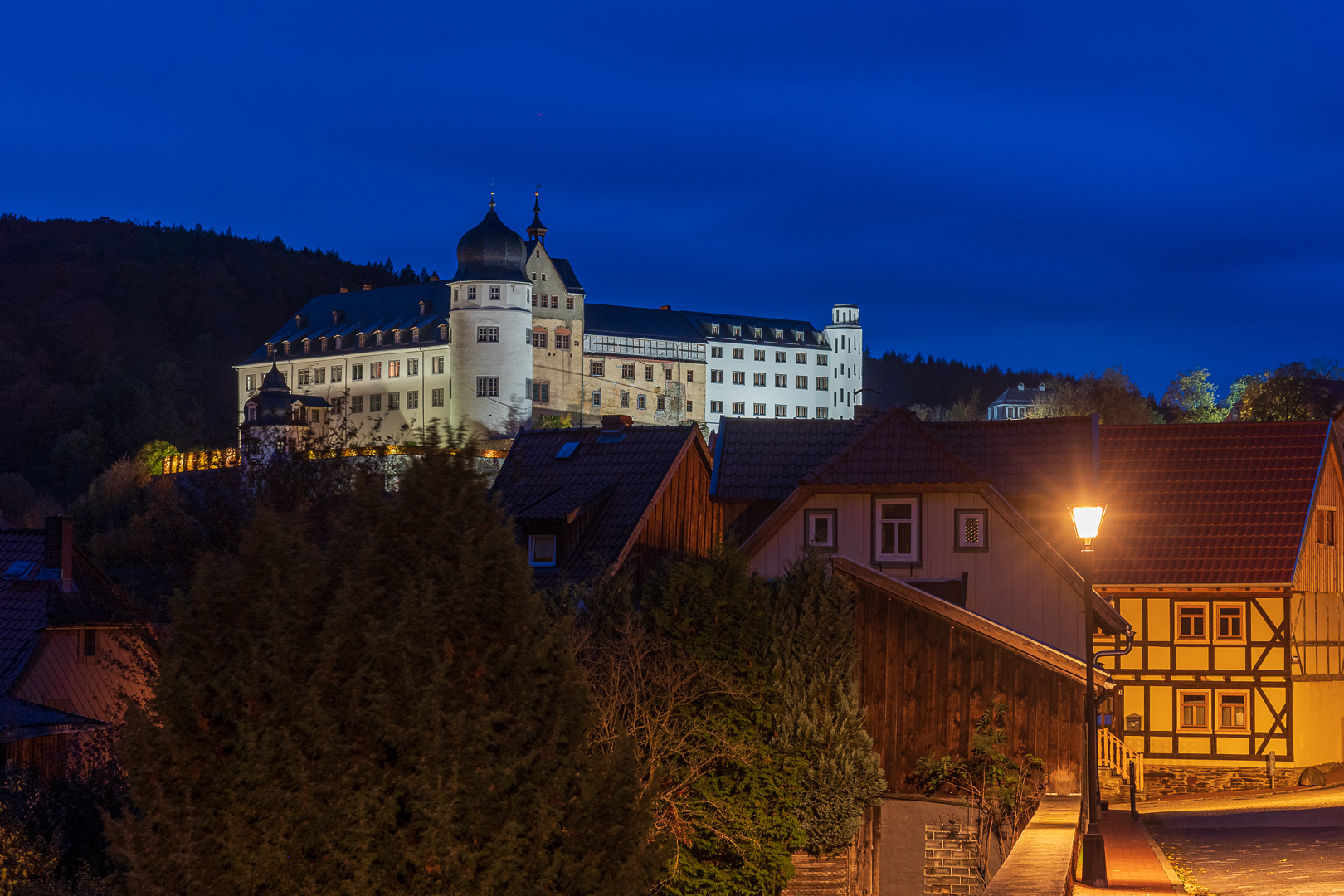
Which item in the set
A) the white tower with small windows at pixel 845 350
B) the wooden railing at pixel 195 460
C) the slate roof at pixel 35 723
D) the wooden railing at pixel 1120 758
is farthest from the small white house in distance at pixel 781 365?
the slate roof at pixel 35 723

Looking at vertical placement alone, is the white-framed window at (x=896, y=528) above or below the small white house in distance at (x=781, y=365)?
below

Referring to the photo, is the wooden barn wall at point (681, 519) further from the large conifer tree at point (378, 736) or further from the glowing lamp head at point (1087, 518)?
the large conifer tree at point (378, 736)

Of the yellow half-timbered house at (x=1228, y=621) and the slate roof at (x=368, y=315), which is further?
the slate roof at (x=368, y=315)

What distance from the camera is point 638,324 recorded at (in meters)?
136

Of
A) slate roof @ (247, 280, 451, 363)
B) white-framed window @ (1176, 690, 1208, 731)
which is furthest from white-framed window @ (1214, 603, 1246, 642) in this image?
slate roof @ (247, 280, 451, 363)

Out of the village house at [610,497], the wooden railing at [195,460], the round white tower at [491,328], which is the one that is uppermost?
the round white tower at [491,328]

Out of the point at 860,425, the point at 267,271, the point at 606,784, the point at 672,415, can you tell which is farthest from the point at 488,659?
the point at 267,271

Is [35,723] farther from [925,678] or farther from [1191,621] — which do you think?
[1191,621]

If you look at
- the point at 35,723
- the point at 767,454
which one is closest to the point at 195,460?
the point at 767,454

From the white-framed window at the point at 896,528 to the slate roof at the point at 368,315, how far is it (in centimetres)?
9133

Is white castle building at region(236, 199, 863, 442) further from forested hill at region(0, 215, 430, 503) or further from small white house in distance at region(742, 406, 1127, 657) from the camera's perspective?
small white house in distance at region(742, 406, 1127, 657)

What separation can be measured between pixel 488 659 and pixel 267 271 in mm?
186487

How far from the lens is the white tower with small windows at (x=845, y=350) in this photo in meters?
148

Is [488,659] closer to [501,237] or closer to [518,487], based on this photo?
[518,487]
